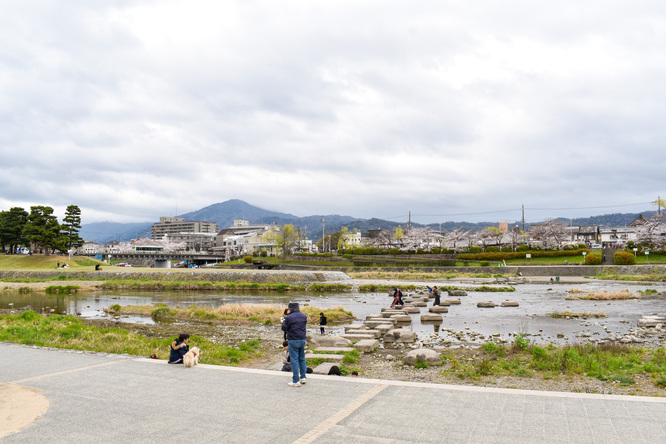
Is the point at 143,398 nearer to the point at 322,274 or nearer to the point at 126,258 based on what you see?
the point at 322,274

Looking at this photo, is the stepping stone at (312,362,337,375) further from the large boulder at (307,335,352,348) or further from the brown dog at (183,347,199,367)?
the large boulder at (307,335,352,348)

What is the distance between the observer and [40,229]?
245 ft

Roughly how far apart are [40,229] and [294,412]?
8415 centimetres

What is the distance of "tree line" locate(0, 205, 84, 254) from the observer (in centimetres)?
7550

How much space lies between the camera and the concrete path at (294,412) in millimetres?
6172

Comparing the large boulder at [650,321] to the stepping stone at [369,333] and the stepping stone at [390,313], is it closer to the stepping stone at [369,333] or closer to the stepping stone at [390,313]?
the stepping stone at [390,313]

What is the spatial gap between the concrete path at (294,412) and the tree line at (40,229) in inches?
3096

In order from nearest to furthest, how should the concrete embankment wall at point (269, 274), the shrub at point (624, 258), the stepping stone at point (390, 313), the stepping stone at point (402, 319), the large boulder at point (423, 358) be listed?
1. the large boulder at point (423, 358)
2. the stepping stone at point (402, 319)
3. the stepping stone at point (390, 313)
4. the concrete embankment wall at point (269, 274)
5. the shrub at point (624, 258)

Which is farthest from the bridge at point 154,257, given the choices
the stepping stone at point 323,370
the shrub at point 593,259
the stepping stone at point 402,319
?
the stepping stone at point 323,370

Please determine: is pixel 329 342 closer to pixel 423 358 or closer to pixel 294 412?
pixel 423 358

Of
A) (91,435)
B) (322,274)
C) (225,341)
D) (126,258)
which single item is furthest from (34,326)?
(126,258)

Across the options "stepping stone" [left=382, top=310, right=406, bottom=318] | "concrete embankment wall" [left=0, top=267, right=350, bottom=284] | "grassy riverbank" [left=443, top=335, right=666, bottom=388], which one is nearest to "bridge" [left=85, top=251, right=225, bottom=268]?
"concrete embankment wall" [left=0, top=267, right=350, bottom=284]

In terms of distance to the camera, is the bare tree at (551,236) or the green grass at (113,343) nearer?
the green grass at (113,343)

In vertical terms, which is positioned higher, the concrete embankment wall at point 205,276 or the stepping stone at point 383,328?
the stepping stone at point 383,328
